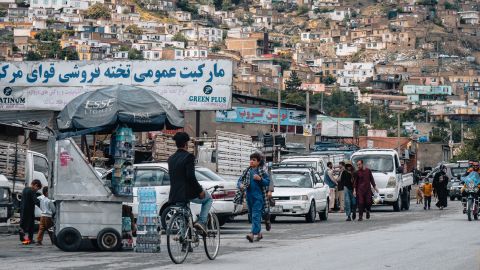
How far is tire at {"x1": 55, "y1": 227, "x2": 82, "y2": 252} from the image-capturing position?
75.4ft

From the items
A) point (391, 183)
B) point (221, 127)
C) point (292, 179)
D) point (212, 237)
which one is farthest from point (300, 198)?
point (221, 127)

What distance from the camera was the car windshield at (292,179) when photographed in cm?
3500

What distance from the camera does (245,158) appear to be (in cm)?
3938

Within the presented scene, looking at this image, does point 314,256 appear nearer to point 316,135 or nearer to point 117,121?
point 117,121

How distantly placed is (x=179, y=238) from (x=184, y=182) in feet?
2.83

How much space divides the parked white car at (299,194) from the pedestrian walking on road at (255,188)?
798 cm

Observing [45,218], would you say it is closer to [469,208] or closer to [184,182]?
[184,182]

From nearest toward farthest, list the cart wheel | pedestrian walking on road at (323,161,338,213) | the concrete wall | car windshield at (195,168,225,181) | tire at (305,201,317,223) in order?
the cart wheel → car windshield at (195,168,225,181) → tire at (305,201,317,223) → pedestrian walking on road at (323,161,338,213) → the concrete wall

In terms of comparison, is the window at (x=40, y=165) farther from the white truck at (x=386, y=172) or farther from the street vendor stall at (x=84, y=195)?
the white truck at (x=386, y=172)

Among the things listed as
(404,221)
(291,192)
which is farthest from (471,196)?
(291,192)

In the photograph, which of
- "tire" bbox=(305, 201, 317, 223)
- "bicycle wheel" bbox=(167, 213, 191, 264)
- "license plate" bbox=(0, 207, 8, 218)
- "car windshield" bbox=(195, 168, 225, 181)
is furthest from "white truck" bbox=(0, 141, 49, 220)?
"bicycle wheel" bbox=(167, 213, 191, 264)

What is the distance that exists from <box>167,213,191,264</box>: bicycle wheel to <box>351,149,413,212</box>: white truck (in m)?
23.2

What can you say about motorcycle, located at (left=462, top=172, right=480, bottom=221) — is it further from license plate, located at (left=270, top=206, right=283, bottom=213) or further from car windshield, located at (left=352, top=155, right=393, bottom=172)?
car windshield, located at (left=352, top=155, right=393, bottom=172)

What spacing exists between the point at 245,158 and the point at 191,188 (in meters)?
19.3
